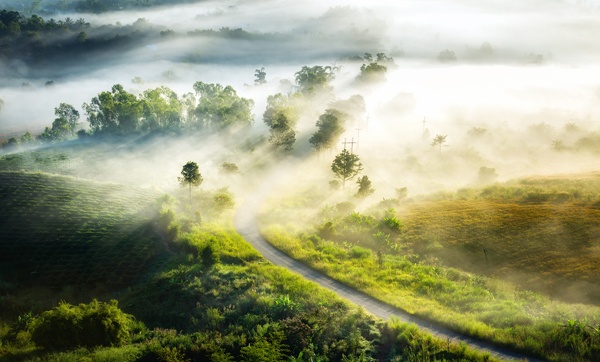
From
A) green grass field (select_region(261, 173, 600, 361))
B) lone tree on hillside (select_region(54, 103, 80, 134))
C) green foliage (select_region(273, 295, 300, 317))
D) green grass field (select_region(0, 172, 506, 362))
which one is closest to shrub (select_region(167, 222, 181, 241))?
green grass field (select_region(0, 172, 506, 362))

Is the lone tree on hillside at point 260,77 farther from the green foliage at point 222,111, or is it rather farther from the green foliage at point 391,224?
the green foliage at point 391,224

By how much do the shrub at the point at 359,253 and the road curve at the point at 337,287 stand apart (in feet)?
19.4

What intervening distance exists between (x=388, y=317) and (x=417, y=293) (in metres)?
5.01

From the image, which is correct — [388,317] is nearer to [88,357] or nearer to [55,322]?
[88,357]

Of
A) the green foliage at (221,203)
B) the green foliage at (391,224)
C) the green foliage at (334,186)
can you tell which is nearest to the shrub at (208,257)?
the green foliage at (221,203)

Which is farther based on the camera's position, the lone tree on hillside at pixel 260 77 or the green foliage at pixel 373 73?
the lone tree on hillside at pixel 260 77

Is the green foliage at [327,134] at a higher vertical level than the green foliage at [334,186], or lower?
higher

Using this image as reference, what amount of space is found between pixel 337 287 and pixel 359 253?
8.21 meters

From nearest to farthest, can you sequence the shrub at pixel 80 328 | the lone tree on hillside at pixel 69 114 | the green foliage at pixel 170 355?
the green foliage at pixel 170 355 < the shrub at pixel 80 328 < the lone tree on hillside at pixel 69 114

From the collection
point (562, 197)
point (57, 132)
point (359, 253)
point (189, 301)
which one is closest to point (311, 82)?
point (57, 132)

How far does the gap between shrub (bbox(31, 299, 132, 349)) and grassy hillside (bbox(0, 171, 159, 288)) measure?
429 inches

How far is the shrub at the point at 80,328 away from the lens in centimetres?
1834

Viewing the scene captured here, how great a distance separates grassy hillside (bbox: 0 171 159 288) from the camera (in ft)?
102

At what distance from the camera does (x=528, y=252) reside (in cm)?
3000
